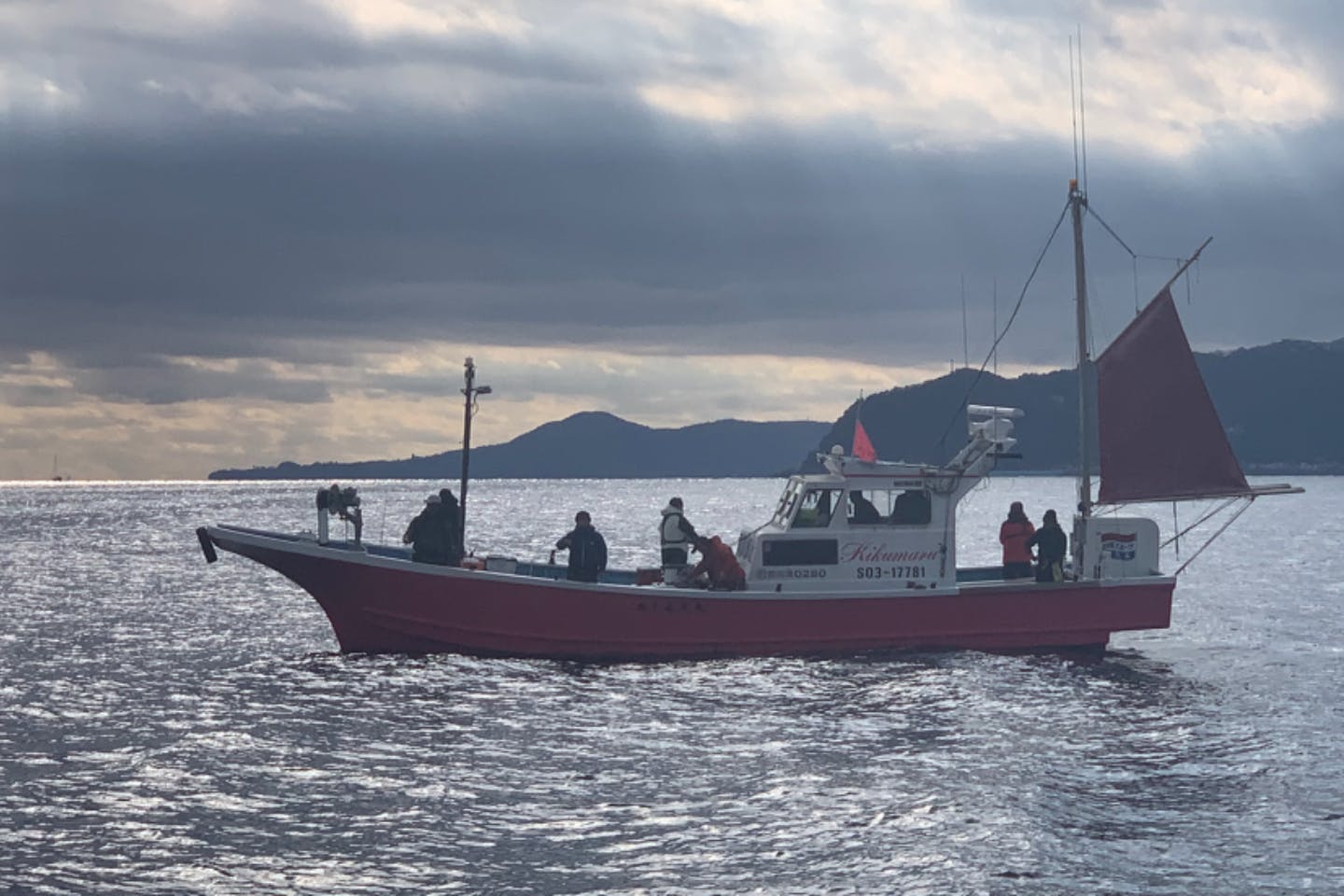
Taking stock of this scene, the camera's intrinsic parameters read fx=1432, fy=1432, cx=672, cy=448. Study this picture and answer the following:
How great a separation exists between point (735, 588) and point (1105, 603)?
25.2 ft

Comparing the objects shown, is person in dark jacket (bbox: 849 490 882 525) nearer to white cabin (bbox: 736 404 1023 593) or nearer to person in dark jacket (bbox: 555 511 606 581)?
white cabin (bbox: 736 404 1023 593)

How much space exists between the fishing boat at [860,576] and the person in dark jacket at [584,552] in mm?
635

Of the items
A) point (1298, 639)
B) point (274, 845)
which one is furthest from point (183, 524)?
point (274, 845)

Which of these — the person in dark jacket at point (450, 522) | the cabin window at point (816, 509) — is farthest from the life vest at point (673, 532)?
the person in dark jacket at point (450, 522)

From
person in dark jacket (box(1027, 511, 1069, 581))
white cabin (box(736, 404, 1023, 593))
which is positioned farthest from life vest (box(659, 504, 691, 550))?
person in dark jacket (box(1027, 511, 1069, 581))

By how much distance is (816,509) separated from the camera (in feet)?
91.4

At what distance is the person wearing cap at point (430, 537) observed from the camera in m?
26.7

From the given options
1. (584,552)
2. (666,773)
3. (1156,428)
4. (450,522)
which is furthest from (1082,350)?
(666,773)

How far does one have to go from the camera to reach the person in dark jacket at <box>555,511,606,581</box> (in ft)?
87.8

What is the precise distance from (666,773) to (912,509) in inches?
423

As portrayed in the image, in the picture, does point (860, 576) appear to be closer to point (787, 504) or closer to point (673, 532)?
point (787, 504)

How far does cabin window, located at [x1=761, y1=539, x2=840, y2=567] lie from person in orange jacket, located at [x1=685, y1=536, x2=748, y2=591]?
0.73 m

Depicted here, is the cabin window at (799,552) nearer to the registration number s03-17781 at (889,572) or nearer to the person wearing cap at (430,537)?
the registration number s03-17781 at (889,572)

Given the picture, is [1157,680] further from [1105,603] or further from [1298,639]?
[1298,639]
